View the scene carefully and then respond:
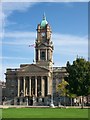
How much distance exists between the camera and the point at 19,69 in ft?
467

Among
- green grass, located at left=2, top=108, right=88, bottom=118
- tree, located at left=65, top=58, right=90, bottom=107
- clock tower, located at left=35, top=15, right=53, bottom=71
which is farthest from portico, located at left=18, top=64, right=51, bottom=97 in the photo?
green grass, located at left=2, top=108, right=88, bottom=118

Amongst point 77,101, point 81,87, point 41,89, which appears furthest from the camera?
point 41,89

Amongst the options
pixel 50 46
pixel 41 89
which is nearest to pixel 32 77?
pixel 41 89

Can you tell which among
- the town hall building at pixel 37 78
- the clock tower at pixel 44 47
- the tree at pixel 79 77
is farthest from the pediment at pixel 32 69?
the tree at pixel 79 77

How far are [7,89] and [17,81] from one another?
17.0 feet

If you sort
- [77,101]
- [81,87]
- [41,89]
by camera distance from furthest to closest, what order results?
[41,89] < [77,101] < [81,87]

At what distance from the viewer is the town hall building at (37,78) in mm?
138625

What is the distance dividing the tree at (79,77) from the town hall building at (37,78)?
5058 centimetres

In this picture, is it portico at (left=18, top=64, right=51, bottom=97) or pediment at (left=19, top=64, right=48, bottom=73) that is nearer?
portico at (left=18, top=64, right=51, bottom=97)

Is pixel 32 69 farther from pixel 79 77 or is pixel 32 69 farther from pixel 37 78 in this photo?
pixel 79 77

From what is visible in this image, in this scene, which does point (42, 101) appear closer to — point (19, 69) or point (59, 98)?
point (59, 98)

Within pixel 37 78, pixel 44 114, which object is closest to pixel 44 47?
pixel 37 78

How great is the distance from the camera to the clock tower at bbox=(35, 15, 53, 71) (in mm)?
146275

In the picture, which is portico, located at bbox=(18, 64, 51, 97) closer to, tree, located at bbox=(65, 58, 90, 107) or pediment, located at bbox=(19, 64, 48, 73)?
pediment, located at bbox=(19, 64, 48, 73)
